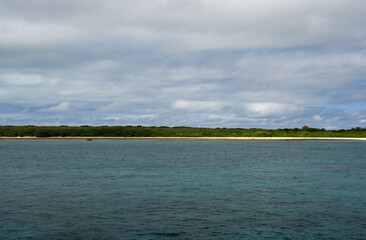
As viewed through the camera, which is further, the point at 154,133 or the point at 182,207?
the point at 154,133

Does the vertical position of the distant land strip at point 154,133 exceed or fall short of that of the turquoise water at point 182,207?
it exceeds it

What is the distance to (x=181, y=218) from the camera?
62.4 feet

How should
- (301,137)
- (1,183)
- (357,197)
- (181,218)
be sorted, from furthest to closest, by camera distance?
(301,137)
(1,183)
(357,197)
(181,218)

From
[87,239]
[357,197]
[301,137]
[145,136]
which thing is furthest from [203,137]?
[87,239]

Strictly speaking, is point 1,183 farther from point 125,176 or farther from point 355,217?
point 355,217

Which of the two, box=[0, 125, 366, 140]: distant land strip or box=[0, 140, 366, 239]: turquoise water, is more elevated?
box=[0, 125, 366, 140]: distant land strip

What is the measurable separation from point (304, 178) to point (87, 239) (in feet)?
83.9

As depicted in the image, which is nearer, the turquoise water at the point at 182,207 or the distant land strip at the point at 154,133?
the turquoise water at the point at 182,207

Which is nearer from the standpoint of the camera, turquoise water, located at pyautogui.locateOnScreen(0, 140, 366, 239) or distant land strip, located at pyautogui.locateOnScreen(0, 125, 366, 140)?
turquoise water, located at pyautogui.locateOnScreen(0, 140, 366, 239)

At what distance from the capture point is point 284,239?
15.5 m

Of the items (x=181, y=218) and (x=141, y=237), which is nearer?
(x=141, y=237)

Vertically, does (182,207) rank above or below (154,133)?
below

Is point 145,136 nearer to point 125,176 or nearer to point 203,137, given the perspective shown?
point 203,137

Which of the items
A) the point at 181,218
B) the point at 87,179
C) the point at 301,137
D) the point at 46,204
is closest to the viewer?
the point at 181,218
